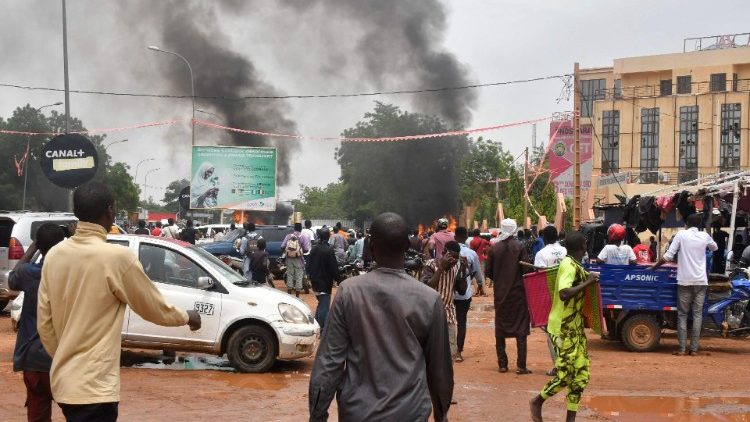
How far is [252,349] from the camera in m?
11.2

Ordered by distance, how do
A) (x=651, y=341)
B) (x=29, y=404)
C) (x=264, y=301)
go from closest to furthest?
(x=29, y=404)
(x=264, y=301)
(x=651, y=341)

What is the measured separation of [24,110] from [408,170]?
32591 mm

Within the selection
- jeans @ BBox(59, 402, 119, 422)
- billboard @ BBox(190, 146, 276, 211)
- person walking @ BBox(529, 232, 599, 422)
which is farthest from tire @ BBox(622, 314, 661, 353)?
billboard @ BBox(190, 146, 276, 211)

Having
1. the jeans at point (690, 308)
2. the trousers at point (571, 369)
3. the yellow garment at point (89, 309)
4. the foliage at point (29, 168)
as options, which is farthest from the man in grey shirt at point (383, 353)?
the foliage at point (29, 168)

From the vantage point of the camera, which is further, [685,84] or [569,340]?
[685,84]

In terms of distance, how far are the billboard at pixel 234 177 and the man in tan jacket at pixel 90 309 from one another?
28.0 meters

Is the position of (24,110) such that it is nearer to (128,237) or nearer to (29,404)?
(128,237)

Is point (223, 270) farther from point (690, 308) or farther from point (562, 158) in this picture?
point (562, 158)

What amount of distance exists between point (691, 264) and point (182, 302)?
20.5 ft

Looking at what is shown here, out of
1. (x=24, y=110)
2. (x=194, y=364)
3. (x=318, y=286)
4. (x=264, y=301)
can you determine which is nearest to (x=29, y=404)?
(x=264, y=301)

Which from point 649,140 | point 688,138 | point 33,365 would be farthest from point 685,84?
point 33,365

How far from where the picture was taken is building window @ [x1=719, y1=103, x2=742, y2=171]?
2778 inches

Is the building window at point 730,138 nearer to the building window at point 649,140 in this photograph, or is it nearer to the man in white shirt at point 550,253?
the building window at point 649,140

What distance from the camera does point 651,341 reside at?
13312mm
